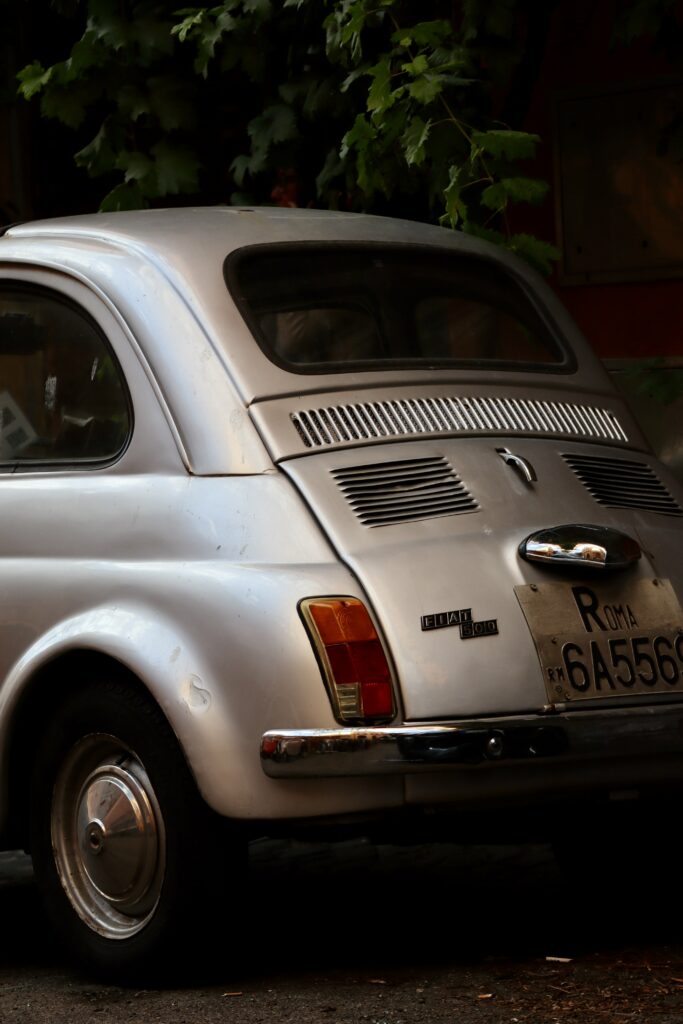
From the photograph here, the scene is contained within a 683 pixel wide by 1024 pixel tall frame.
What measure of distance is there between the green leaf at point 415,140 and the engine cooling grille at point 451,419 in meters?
2.24

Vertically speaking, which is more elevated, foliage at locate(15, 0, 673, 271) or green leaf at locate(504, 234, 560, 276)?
foliage at locate(15, 0, 673, 271)

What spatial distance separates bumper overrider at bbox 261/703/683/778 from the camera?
14.0 feet

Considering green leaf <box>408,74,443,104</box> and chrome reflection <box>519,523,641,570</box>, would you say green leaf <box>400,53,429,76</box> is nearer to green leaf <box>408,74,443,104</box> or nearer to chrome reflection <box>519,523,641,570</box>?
green leaf <box>408,74,443,104</box>

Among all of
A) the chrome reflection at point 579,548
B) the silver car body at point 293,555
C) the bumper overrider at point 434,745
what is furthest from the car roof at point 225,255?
the bumper overrider at point 434,745

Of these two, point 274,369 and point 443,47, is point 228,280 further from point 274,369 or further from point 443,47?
point 443,47

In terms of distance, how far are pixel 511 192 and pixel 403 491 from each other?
280 cm

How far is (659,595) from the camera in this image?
Answer: 15.5ft

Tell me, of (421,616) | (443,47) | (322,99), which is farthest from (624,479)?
(322,99)

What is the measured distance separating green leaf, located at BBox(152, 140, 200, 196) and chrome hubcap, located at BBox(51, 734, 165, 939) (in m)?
4.18

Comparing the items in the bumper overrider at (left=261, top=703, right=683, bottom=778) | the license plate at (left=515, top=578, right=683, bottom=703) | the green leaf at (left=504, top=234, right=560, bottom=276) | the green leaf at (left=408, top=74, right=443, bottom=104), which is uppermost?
the green leaf at (left=408, top=74, right=443, bottom=104)

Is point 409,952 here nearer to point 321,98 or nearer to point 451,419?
point 451,419

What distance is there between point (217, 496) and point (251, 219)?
3.44ft

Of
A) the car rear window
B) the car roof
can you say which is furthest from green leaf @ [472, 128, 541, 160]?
the car rear window

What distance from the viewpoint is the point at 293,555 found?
448cm
